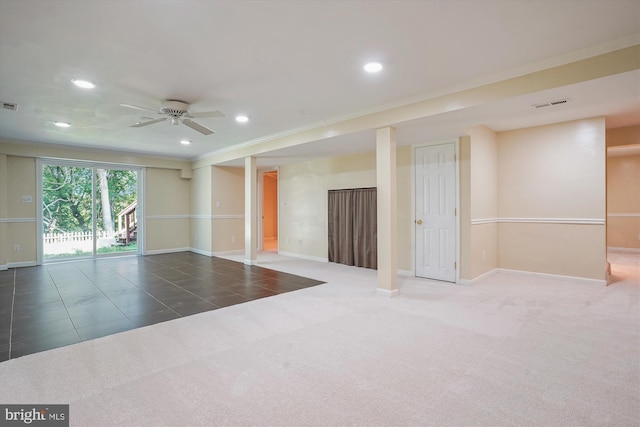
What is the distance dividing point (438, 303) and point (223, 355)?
2568 millimetres

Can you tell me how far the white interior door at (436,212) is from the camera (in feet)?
16.0

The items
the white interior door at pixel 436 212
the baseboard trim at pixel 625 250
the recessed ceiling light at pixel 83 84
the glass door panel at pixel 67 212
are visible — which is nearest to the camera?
the recessed ceiling light at pixel 83 84

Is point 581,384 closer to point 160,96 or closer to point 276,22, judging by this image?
point 276,22

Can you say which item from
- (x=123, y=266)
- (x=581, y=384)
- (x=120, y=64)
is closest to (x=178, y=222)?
(x=123, y=266)

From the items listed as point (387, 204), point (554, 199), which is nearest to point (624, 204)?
point (554, 199)

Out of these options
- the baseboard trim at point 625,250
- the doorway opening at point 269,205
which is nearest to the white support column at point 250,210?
the doorway opening at point 269,205

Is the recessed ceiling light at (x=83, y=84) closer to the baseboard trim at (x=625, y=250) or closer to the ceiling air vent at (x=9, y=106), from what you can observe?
the ceiling air vent at (x=9, y=106)

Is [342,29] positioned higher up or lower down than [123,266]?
higher up

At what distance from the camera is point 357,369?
2.28 metres

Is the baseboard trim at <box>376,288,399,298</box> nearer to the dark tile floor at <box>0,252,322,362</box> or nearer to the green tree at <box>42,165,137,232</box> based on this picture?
the dark tile floor at <box>0,252,322,362</box>

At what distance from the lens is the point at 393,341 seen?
2.74m

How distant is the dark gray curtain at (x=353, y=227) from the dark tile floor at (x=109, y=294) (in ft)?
4.81

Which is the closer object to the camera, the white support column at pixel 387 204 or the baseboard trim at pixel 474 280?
the white support column at pixel 387 204

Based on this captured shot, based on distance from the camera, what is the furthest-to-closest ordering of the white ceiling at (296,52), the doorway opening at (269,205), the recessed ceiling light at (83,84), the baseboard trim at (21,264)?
the doorway opening at (269,205)
the baseboard trim at (21,264)
the recessed ceiling light at (83,84)
the white ceiling at (296,52)
